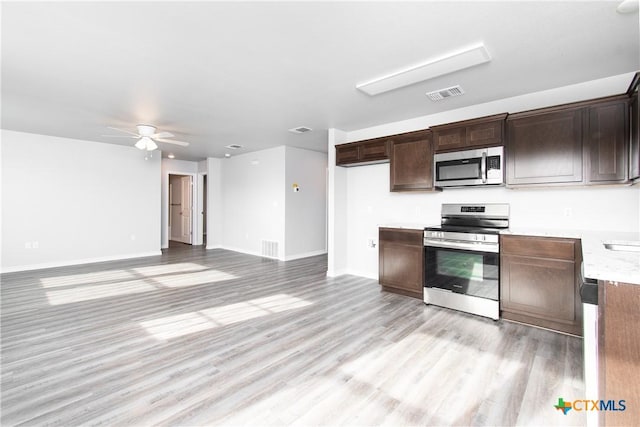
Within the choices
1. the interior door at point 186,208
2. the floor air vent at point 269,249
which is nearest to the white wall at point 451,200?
the floor air vent at point 269,249

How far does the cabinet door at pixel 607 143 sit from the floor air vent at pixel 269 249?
553 cm

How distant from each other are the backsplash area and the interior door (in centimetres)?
580

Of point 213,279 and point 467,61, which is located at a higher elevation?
point 467,61

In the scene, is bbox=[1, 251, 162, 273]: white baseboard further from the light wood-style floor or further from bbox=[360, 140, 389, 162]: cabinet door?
bbox=[360, 140, 389, 162]: cabinet door

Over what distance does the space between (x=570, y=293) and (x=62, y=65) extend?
205 inches

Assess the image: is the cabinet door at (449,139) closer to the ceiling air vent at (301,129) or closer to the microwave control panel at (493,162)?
the microwave control panel at (493,162)

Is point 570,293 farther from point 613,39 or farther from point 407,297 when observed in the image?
point 613,39

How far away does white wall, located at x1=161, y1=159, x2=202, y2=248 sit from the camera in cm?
833

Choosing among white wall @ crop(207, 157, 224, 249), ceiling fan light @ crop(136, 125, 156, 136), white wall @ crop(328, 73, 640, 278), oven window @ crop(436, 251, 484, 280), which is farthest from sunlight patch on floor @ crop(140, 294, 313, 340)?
white wall @ crop(207, 157, 224, 249)

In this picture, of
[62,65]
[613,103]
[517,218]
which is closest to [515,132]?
[613,103]

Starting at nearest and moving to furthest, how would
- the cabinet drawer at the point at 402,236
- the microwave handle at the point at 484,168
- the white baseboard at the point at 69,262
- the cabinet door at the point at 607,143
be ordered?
the cabinet door at the point at 607,143 < the microwave handle at the point at 484,168 < the cabinet drawer at the point at 402,236 < the white baseboard at the point at 69,262

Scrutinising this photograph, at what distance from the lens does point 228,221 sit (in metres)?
8.34

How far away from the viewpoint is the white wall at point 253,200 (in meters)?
6.82

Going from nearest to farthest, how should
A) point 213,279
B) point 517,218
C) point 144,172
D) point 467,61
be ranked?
point 467,61
point 517,218
point 213,279
point 144,172
